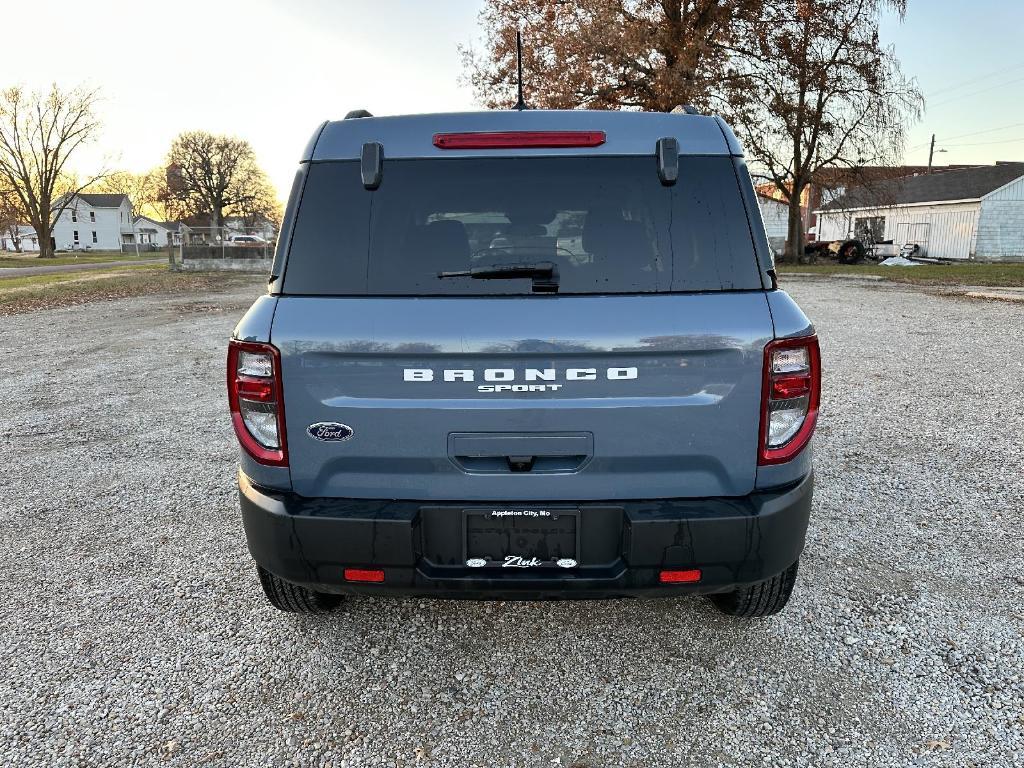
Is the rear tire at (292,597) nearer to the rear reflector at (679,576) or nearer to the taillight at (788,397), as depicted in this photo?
the rear reflector at (679,576)

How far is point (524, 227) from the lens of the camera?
2.42m

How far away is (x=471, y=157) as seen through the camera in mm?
2361

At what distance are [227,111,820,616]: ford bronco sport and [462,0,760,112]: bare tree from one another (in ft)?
73.4

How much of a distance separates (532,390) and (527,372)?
0.06m

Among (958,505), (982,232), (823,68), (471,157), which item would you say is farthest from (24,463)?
(982,232)

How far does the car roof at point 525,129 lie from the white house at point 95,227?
109670mm

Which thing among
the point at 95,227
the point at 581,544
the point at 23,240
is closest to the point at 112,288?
the point at 581,544

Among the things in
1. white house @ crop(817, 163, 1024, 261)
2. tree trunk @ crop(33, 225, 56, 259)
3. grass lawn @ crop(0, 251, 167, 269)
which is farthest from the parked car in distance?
tree trunk @ crop(33, 225, 56, 259)

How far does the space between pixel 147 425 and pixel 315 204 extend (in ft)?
15.3

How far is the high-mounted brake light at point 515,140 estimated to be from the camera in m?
2.34

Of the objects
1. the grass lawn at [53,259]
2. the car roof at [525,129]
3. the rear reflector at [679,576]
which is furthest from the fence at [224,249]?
the rear reflector at [679,576]

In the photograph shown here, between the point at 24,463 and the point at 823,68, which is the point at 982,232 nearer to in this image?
the point at 823,68

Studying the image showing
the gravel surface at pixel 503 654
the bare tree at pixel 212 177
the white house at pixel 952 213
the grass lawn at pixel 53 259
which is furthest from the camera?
the bare tree at pixel 212 177

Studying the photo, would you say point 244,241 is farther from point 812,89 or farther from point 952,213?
point 952,213
